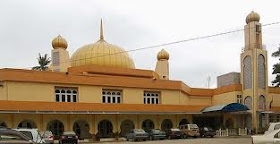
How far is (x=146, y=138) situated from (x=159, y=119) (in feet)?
23.0

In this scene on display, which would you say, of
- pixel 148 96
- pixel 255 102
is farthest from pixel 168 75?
pixel 255 102

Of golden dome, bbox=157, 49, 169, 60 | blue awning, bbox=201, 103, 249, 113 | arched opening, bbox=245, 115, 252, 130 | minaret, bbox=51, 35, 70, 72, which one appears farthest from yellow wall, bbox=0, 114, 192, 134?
golden dome, bbox=157, 49, 169, 60

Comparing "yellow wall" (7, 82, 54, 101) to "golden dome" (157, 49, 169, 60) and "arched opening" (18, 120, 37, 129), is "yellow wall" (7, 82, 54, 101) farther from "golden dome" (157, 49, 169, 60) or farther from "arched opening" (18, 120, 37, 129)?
"golden dome" (157, 49, 169, 60)

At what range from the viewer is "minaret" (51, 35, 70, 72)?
4653 cm

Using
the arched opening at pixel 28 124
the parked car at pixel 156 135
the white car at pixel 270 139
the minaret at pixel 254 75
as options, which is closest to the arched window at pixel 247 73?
the minaret at pixel 254 75

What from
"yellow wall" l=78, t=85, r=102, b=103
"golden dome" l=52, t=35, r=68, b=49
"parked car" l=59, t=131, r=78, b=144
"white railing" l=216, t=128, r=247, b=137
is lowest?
"white railing" l=216, t=128, r=247, b=137

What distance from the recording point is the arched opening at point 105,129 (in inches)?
1636

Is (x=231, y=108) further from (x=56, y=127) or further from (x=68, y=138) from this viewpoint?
(x=68, y=138)

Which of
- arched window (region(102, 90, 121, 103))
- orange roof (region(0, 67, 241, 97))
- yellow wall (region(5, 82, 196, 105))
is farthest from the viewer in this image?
arched window (region(102, 90, 121, 103))

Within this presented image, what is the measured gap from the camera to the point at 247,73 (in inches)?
1821

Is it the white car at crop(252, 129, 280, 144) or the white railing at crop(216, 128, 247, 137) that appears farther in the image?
the white railing at crop(216, 128, 247, 137)

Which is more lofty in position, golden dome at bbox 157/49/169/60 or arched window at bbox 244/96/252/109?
golden dome at bbox 157/49/169/60

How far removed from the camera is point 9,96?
35.5m

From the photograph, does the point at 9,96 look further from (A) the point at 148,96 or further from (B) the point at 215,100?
(B) the point at 215,100
